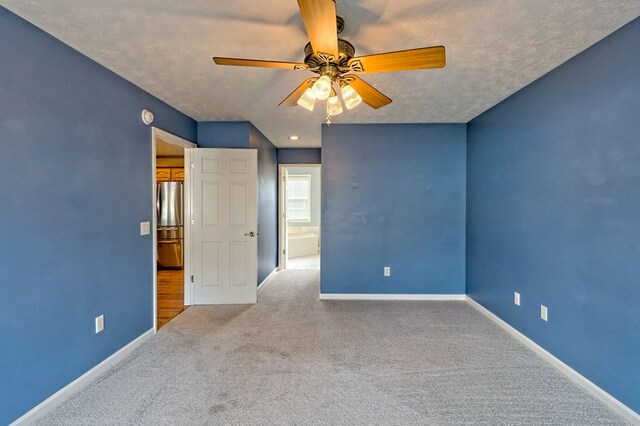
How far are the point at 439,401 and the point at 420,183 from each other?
2.71 metres

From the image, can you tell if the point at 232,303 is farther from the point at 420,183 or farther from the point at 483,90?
the point at 483,90

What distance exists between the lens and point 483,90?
277 cm

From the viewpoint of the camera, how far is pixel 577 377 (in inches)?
84.4

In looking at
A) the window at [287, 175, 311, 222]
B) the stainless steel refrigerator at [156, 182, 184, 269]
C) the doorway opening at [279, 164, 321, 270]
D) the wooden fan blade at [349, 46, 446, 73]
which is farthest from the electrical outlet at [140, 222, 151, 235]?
the window at [287, 175, 311, 222]

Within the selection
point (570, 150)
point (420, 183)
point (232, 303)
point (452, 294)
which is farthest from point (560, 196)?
point (232, 303)

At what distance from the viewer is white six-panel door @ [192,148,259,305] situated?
371 centimetres

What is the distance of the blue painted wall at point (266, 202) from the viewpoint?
4.29 m

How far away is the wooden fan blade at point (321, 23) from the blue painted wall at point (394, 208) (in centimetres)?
251

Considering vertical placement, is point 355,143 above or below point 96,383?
above

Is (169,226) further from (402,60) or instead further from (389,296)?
(402,60)

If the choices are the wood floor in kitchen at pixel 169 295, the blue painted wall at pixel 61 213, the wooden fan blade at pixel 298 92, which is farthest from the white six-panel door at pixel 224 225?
the wooden fan blade at pixel 298 92

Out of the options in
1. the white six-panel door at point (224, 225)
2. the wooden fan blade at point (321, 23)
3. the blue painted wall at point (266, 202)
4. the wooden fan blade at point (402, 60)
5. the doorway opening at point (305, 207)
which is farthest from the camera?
the doorway opening at point (305, 207)

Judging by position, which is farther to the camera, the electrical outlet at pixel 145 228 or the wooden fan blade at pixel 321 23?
the electrical outlet at pixel 145 228

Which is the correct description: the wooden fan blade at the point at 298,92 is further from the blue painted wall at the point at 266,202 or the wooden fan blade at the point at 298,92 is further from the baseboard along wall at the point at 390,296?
the baseboard along wall at the point at 390,296
